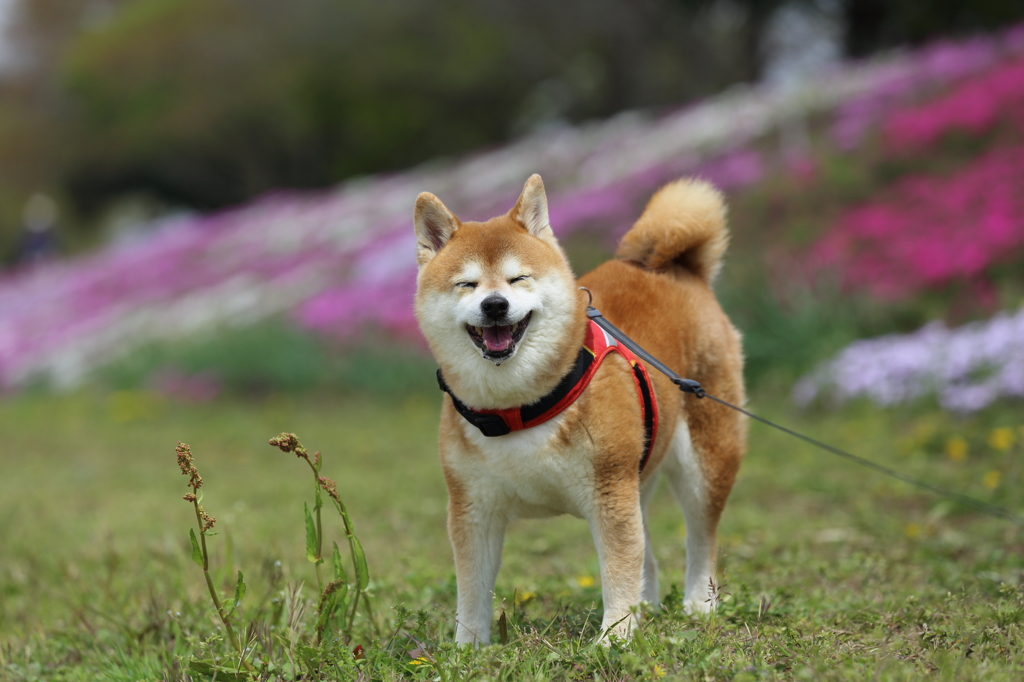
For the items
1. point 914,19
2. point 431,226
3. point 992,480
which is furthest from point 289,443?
point 914,19

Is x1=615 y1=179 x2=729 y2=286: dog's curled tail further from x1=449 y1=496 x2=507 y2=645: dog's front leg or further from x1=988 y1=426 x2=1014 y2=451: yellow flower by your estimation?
x1=988 y1=426 x2=1014 y2=451: yellow flower

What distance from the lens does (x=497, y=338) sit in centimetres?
249

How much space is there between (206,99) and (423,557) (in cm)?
2084

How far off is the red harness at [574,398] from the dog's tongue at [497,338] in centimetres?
19

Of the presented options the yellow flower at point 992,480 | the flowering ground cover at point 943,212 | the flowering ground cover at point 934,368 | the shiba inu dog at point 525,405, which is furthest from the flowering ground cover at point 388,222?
the shiba inu dog at point 525,405

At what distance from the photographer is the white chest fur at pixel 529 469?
2553 millimetres

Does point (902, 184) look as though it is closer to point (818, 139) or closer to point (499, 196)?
point (818, 139)

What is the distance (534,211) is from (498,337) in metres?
0.48

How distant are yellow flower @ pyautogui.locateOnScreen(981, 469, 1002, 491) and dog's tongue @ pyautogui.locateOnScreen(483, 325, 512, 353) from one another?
351 centimetres

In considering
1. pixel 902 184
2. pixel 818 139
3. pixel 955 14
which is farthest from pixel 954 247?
pixel 955 14

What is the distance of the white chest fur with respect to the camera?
2553 mm

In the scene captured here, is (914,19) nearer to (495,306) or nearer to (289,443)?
(495,306)

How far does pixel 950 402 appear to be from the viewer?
6.04 metres

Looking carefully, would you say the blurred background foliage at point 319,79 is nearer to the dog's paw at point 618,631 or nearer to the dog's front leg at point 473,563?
the dog's front leg at point 473,563
